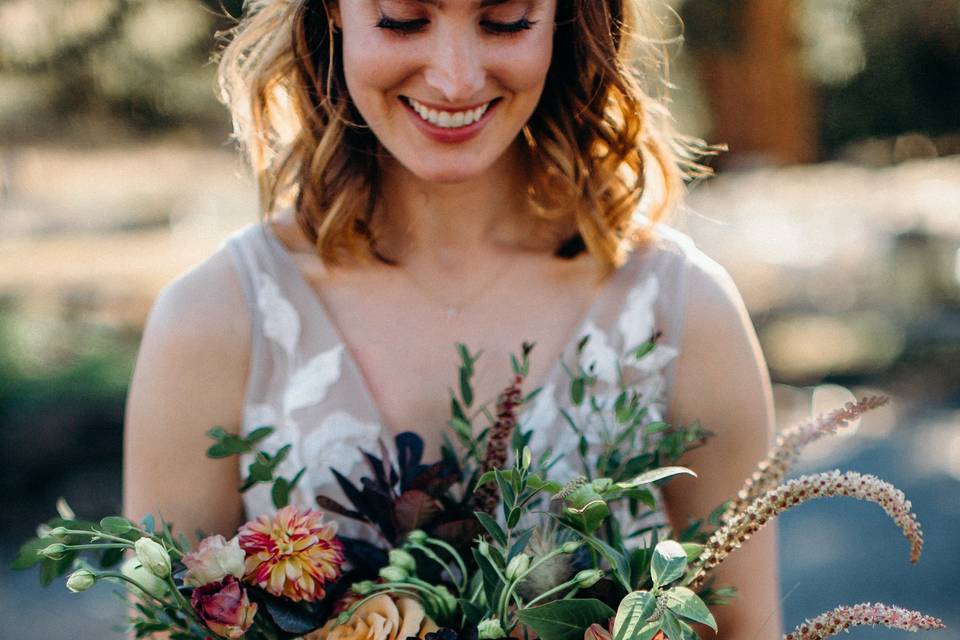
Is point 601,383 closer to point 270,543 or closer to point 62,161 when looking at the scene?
point 270,543

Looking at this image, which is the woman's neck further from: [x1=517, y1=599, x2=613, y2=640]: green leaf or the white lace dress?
[x1=517, y1=599, x2=613, y2=640]: green leaf

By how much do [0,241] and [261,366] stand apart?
9.03 m

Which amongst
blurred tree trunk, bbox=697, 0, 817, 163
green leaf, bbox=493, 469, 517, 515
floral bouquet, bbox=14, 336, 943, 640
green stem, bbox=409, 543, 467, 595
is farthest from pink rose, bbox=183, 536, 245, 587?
blurred tree trunk, bbox=697, 0, 817, 163

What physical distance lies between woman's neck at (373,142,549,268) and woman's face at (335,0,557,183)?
0.25 m

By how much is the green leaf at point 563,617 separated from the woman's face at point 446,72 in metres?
0.83

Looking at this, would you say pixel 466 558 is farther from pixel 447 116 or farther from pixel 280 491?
pixel 447 116

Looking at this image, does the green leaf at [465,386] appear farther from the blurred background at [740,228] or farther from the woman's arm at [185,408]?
Result: the blurred background at [740,228]

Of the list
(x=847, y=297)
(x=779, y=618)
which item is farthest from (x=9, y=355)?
(x=847, y=297)

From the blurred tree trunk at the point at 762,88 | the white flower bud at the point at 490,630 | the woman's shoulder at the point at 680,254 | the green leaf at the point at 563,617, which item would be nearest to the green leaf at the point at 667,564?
the green leaf at the point at 563,617

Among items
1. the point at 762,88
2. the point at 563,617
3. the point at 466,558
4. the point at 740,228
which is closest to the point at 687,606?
the point at 563,617

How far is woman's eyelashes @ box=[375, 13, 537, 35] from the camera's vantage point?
170cm

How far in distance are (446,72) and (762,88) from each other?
906 centimetres

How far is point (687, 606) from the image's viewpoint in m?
1.06

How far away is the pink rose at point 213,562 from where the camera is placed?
1.24 meters
